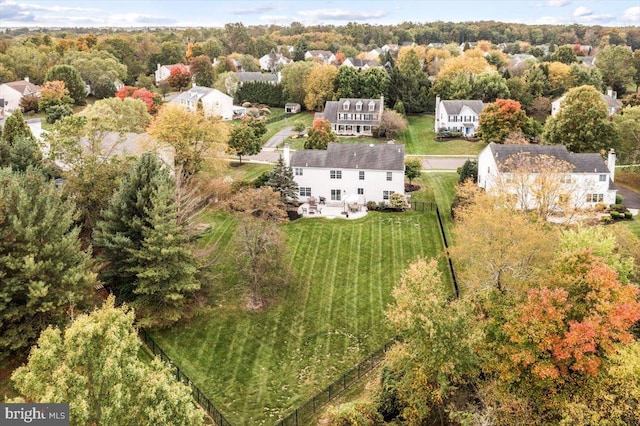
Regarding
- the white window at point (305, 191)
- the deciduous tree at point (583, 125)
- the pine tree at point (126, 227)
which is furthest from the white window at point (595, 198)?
the pine tree at point (126, 227)

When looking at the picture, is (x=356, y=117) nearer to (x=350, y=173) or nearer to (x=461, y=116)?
(x=461, y=116)

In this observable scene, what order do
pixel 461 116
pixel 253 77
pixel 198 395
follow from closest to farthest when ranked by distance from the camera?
1. pixel 198 395
2. pixel 461 116
3. pixel 253 77

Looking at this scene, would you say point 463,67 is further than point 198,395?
Yes

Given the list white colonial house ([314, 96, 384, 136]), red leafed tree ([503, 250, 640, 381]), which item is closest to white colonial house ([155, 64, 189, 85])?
white colonial house ([314, 96, 384, 136])

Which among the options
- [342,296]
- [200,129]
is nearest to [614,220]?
[342,296]

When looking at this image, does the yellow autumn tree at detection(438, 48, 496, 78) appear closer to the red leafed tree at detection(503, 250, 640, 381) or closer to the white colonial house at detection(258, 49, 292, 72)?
the white colonial house at detection(258, 49, 292, 72)

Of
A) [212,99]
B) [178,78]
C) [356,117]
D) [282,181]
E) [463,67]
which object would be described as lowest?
[282,181]

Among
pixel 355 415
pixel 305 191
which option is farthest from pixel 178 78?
pixel 355 415
